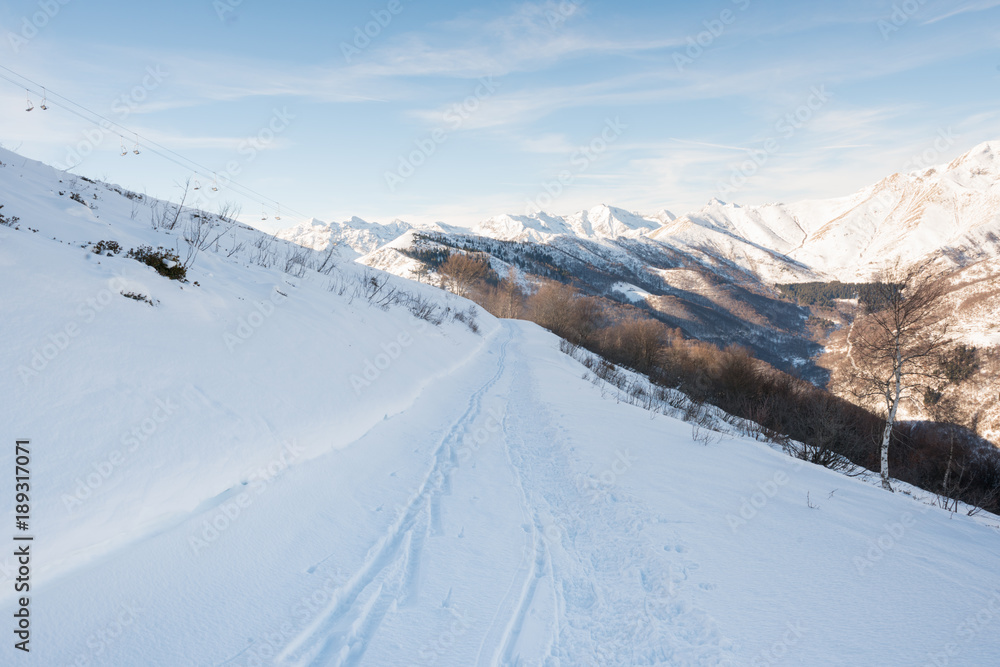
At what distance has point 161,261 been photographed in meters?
6.36

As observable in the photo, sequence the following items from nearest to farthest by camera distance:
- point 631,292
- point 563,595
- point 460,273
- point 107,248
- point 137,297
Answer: point 563,595
point 137,297
point 107,248
point 460,273
point 631,292

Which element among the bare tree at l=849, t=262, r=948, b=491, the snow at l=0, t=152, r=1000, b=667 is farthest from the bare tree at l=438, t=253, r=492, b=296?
the snow at l=0, t=152, r=1000, b=667

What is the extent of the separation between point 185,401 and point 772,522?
6.83 metres

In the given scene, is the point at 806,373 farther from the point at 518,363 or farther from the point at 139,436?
the point at 139,436

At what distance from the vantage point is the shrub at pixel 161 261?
6.20 meters

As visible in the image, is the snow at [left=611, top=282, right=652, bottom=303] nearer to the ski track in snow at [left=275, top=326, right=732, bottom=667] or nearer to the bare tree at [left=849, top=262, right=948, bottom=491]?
the bare tree at [left=849, top=262, right=948, bottom=491]

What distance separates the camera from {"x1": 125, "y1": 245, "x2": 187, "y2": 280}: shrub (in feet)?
20.3

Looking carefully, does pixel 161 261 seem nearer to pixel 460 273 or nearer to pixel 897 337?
pixel 897 337

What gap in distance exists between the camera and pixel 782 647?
9.31ft
